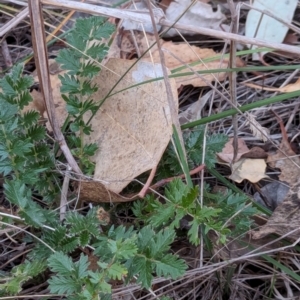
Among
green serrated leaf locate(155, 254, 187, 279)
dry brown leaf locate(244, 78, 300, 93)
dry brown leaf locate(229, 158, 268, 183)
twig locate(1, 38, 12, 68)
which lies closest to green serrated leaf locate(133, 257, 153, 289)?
green serrated leaf locate(155, 254, 187, 279)

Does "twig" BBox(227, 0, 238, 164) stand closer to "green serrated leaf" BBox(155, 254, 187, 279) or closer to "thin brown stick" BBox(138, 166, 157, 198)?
"thin brown stick" BBox(138, 166, 157, 198)

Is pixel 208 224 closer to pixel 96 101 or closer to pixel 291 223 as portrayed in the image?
pixel 291 223

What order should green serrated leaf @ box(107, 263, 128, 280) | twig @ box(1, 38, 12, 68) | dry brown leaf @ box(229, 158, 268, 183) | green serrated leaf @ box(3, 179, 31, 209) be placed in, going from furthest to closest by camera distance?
twig @ box(1, 38, 12, 68) → dry brown leaf @ box(229, 158, 268, 183) → green serrated leaf @ box(3, 179, 31, 209) → green serrated leaf @ box(107, 263, 128, 280)

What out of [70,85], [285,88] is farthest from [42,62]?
[285,88]

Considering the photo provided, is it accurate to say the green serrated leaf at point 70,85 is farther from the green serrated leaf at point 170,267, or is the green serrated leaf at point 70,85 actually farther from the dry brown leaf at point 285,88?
the dry brown leaf at point 285,88

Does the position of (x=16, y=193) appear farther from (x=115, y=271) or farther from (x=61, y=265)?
(x=115, y=271)

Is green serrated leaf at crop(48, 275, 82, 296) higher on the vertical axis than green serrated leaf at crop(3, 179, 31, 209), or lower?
lower
